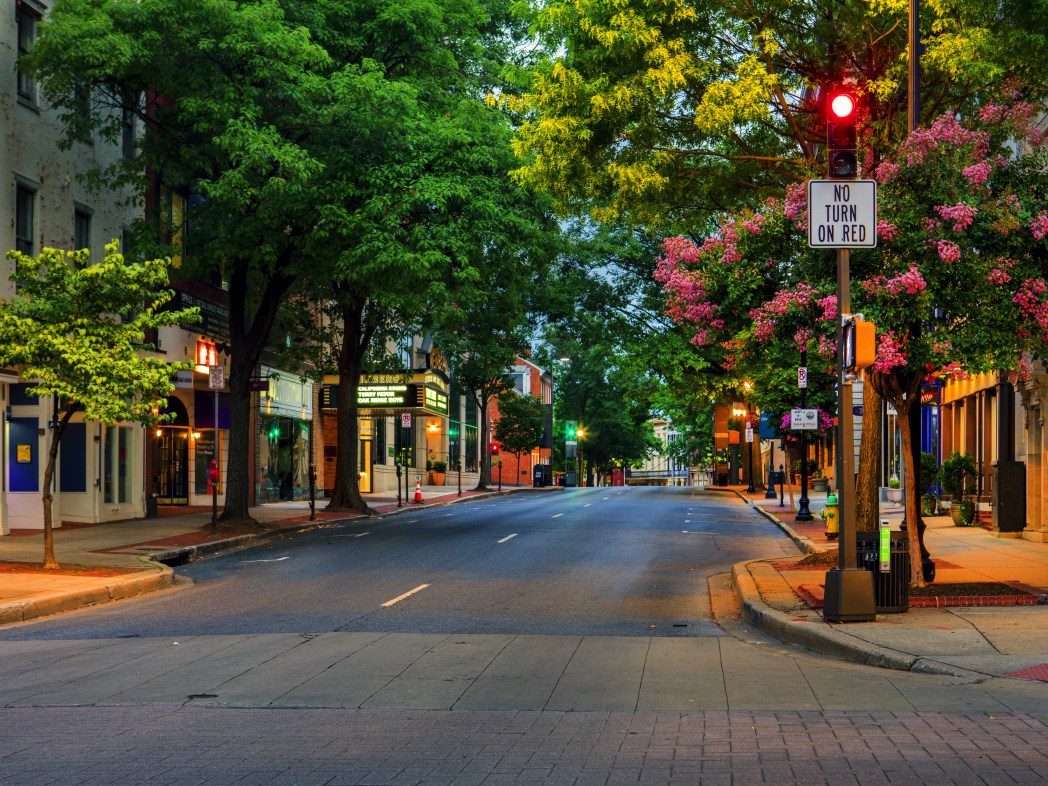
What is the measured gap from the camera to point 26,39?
25609mm

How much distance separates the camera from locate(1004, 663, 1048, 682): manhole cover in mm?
9539

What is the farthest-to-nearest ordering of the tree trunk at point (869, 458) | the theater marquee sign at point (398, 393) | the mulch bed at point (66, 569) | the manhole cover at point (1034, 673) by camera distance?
the theater marquee sign at point (398, 393), the mulch bed at point (66, 569), the tree trunk at point (869, 458), the manhole cover at point (1034, 673)

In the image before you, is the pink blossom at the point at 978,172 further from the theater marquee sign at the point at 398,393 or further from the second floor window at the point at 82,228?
the theater marquee sign at the point at 398,393

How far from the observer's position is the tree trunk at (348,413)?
34344mm

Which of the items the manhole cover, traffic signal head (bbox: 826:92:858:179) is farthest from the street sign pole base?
traffic signal head (bbox: 826:92:858:179)

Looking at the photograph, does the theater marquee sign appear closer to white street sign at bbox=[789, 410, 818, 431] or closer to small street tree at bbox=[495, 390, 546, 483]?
white street sign at bbox=[789, 410, 818, 431]

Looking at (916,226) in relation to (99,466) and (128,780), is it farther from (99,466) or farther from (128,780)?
(99,466)

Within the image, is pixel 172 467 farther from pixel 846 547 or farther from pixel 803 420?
pixel 846 547

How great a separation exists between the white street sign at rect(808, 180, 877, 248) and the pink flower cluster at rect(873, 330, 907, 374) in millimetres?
1307

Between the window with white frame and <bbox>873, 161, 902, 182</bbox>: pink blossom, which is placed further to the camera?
the window with white frame

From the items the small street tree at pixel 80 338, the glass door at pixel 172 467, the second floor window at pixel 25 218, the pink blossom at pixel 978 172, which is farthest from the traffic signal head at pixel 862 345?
the glass door at pixel 172 467

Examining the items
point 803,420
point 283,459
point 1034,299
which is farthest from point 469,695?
point 283,459

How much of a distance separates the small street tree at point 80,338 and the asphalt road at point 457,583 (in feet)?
10.0

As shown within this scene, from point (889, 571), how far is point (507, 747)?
6.89 meters
